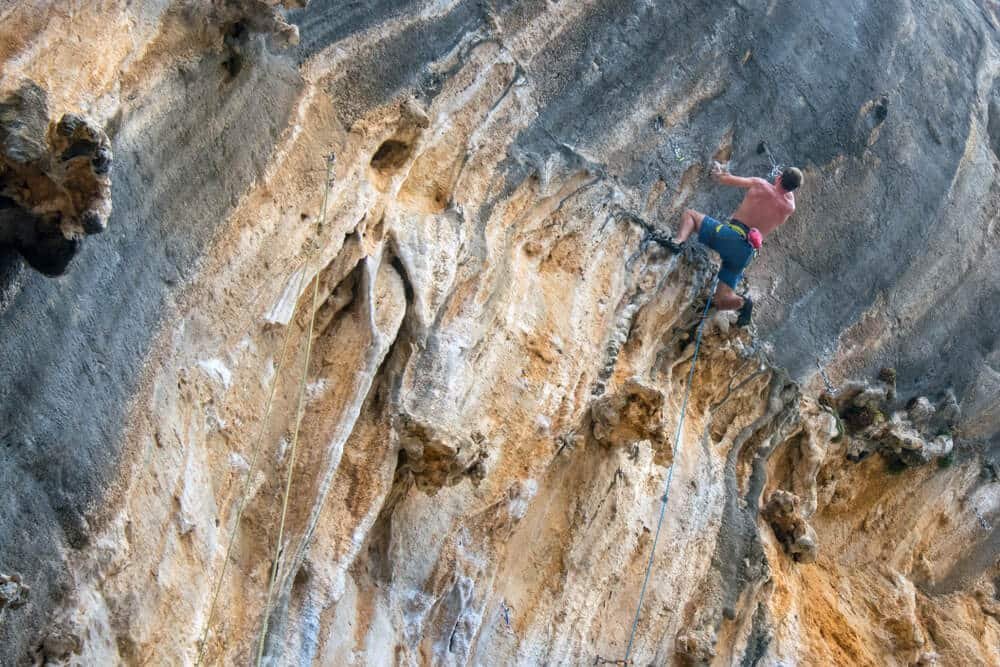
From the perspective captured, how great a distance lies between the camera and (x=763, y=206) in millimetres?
8594

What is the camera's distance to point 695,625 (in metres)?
7.84

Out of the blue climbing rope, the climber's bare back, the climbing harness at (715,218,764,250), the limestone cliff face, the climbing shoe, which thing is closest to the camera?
the limestone cliff face

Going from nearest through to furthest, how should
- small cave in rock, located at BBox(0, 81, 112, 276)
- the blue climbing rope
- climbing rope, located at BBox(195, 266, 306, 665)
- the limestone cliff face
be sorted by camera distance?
small cave in rock, located at BBox(0, 81, 112, 276)
the limestone cliff face
climbing rope, located at BBox(195, 266, 306, 665)
the blue climbing rope

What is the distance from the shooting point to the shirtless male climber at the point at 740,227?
27.6ft

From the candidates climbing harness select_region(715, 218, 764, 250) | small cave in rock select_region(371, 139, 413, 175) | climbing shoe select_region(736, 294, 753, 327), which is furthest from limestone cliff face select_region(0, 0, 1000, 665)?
climbing harness select_region(715, 218, 764, 250)

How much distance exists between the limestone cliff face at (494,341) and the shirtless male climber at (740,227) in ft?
0.76

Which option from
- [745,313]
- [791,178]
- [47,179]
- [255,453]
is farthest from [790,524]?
[47,179]

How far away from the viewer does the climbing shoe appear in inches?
342

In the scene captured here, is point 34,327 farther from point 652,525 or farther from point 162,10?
point 652,525

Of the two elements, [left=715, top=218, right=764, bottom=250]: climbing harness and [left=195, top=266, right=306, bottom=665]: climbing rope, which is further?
[left=715, top=218, right=764, bottom=250]: climbing harness

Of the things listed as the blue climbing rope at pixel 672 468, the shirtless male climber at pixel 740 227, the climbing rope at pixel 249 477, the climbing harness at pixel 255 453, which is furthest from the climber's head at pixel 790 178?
the climbing rope at pixel 249 477

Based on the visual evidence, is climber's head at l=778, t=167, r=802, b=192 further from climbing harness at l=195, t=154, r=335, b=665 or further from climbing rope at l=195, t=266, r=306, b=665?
climbing rope at l=195, t=266, r=306, b=665

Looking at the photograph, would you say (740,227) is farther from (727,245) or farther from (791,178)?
(791,178)

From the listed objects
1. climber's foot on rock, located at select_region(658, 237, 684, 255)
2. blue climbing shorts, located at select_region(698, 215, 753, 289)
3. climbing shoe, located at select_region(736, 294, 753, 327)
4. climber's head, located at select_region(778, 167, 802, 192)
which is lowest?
climbing shoe, located at select_region(736, 294, 753, 327)
